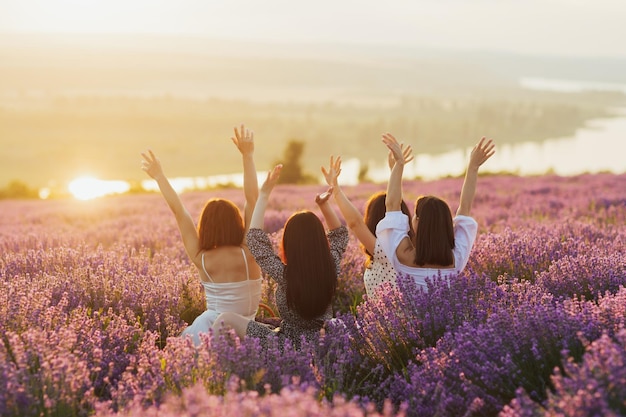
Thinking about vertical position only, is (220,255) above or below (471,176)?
below

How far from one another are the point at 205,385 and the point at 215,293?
1689 millimetres

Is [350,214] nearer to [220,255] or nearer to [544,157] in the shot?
[220,255]

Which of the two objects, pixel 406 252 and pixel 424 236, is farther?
pixel 406 252

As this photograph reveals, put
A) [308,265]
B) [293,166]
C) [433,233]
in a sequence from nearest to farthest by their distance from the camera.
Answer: [308,265], [433,233], [293,166]

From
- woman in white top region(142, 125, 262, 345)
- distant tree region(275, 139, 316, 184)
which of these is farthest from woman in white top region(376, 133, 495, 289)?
distant tree region(275, 139, 316, 184)

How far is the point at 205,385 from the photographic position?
9.02ft

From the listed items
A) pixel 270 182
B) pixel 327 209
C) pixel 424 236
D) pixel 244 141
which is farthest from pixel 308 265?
pixel 244 141

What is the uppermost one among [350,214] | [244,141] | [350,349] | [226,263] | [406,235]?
[244,141]

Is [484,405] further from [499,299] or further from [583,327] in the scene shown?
[499,299]

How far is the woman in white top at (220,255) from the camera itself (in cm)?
429

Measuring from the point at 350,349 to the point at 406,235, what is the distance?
1103 mm

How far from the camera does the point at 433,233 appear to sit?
4.12 m

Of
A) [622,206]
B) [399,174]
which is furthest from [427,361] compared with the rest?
[622,206]

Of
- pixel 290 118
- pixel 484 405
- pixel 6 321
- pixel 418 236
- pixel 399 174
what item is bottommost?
pixel 484 405
